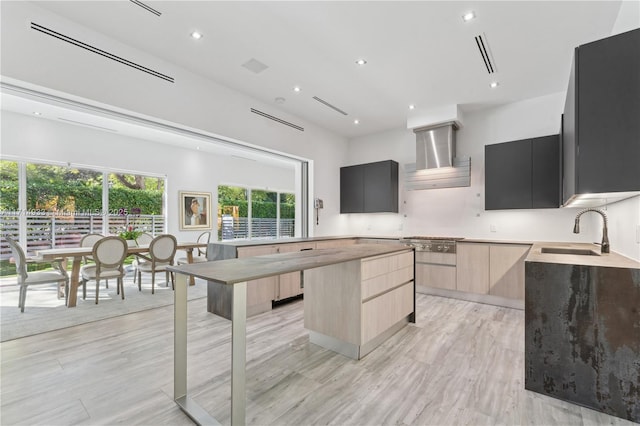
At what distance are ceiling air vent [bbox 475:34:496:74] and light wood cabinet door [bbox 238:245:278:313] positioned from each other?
132 inches

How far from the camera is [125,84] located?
316 cm

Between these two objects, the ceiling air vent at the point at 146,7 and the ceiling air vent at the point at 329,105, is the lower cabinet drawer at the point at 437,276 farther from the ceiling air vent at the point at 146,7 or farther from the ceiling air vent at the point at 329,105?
the ceiling air vent at the point at 146,7

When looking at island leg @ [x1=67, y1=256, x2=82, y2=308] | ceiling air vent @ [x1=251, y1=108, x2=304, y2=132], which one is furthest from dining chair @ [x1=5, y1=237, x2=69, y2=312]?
ceiling air vent @ [x1=251, y1=108, x2=304, y2=132]

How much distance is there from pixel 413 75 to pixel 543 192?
245cm

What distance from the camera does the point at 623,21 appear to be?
2436 mm

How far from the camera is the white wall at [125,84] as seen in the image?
2559 millimetres

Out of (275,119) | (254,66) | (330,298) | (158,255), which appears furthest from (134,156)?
(330,298)

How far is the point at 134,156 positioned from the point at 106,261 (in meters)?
3.20

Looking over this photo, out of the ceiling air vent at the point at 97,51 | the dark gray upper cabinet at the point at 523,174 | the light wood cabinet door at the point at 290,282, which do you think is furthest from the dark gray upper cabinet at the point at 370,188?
the ceiling air vent at the point at 97,51

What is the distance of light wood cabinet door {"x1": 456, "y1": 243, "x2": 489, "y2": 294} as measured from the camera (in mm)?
4219

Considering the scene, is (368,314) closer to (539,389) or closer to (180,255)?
(539,389)

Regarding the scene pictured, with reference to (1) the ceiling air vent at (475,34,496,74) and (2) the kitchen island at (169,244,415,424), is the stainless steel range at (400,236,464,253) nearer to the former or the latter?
(2) the kitchen island at (169,244,415,424)

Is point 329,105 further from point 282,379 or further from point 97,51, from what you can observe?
point 282,379

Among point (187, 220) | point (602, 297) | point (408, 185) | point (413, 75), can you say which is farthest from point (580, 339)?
point (187, 220)
